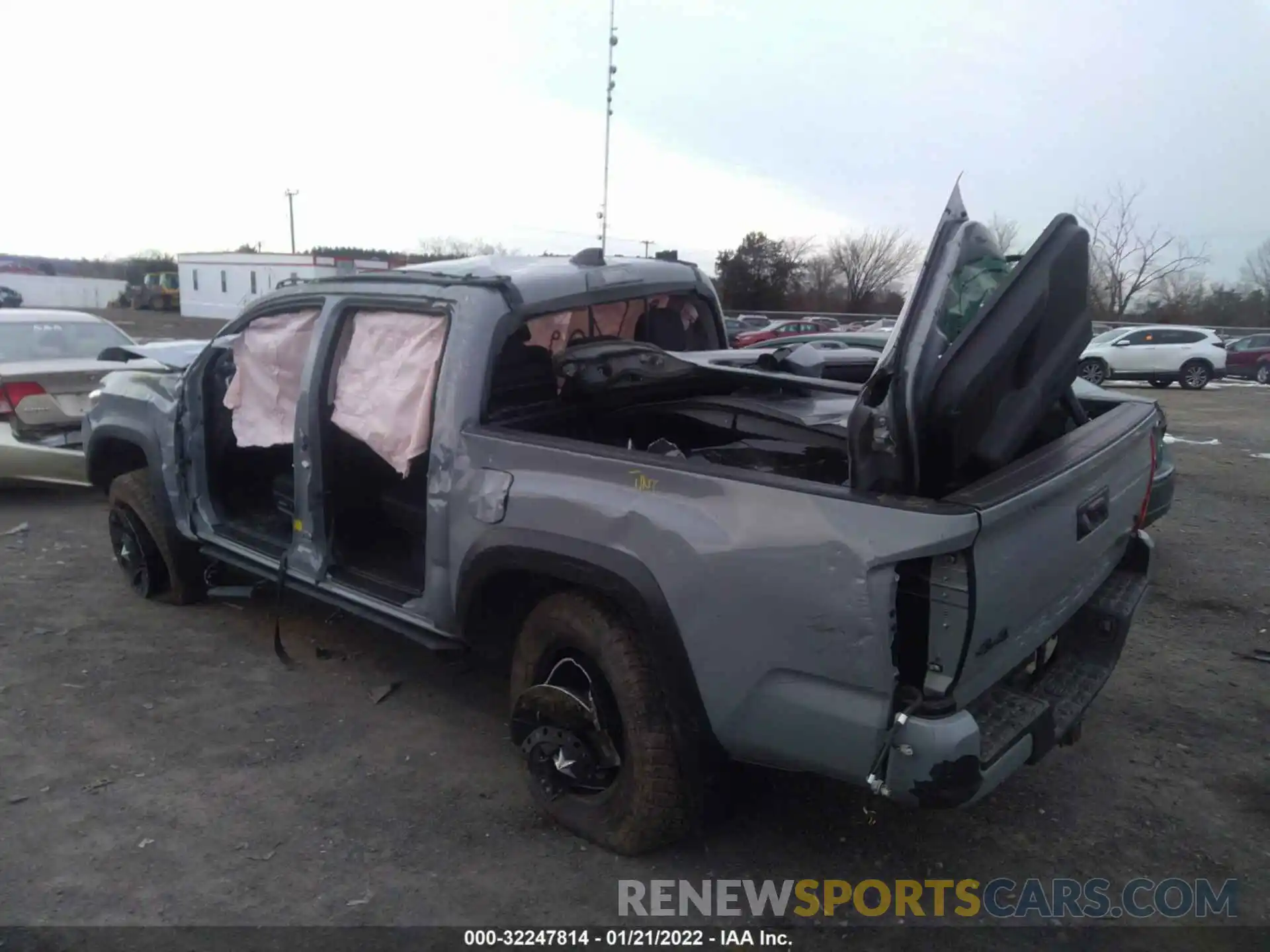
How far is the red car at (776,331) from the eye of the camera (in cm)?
2484

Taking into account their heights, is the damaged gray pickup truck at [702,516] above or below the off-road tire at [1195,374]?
above

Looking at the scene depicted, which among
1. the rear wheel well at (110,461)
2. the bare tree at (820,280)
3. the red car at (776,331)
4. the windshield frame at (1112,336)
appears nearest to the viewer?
the rear wheel well at (110,461)

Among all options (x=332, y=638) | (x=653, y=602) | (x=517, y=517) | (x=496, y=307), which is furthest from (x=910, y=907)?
(x=332, y=638)

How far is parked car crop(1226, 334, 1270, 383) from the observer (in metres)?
24.2

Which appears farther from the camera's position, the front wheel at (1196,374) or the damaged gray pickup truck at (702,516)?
the front wheel at (1196,374)

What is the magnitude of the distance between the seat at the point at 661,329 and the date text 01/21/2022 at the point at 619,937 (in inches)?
110

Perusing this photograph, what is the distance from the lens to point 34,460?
725 centimetres

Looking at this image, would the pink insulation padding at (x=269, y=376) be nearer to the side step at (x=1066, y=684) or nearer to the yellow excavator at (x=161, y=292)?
the side step at (x=1066, y=684)

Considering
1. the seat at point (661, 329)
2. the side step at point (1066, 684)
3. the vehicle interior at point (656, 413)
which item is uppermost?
the seat at point (661, 329)

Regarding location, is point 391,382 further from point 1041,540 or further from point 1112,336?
point 1112,336

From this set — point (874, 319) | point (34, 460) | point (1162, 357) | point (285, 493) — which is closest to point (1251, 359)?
point (1162, 357)

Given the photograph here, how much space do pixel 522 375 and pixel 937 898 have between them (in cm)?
250

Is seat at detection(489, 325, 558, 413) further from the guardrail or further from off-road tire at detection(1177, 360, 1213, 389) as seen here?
the guardrail

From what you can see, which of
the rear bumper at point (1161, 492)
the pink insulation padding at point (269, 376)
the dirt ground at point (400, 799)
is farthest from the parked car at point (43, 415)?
the rear bumper at point (1161, 492)
